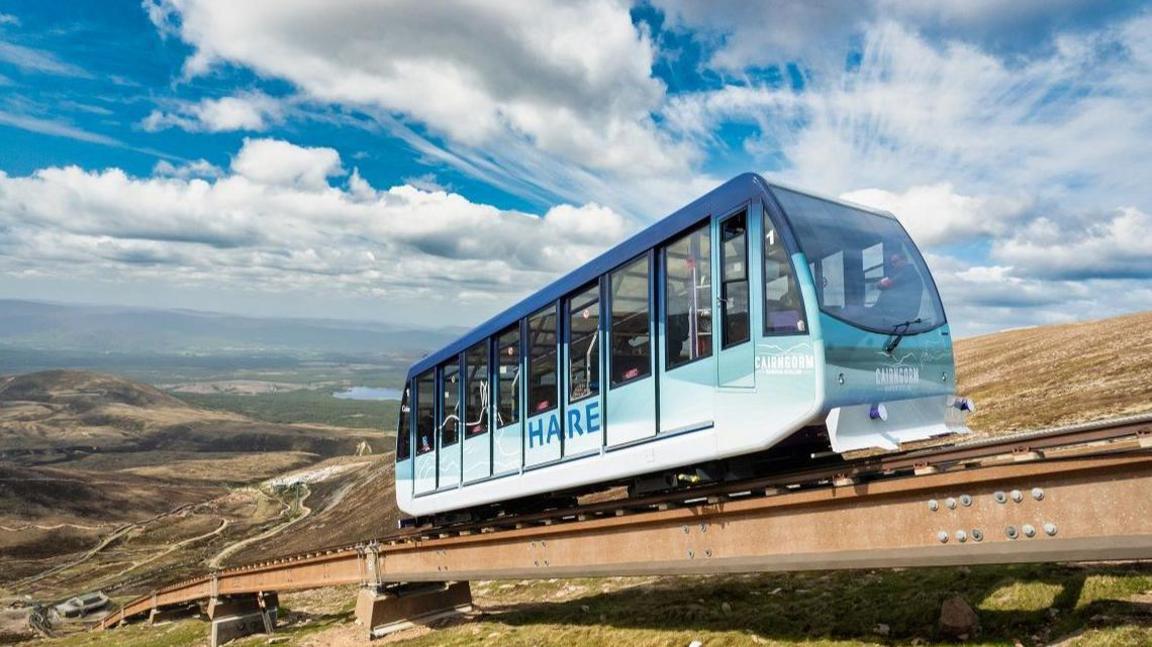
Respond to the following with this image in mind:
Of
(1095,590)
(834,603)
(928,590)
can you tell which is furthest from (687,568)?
(1095,590)

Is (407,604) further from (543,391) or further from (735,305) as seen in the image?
(735,305)

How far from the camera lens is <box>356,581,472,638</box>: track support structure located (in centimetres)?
1614

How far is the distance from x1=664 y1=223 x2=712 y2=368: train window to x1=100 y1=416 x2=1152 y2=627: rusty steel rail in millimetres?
1902

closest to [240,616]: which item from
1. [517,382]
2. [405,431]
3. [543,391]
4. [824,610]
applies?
[405,431]

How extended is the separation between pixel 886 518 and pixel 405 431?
530 inches

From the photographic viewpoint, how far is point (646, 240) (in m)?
10.6

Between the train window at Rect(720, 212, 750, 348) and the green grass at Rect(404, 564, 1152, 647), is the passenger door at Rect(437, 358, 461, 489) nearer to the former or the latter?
the green grass at Rect(404, 564, 1152, 647)

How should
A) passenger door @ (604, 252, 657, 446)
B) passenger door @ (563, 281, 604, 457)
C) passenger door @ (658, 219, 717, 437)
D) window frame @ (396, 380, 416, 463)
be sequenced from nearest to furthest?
passenger door @ (658, 219, 717, 437), passenger door @ (604, 252, 657, 446), passenger door @ (563, 281, 604, 457), window frame @ (396, 380, 416, 463)

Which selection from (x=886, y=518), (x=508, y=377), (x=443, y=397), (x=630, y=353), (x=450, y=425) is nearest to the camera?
(x=886, y=518)

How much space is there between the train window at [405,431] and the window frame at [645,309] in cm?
878

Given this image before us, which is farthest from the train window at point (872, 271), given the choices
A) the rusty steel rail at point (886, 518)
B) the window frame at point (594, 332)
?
the window frame at point (594, 332)

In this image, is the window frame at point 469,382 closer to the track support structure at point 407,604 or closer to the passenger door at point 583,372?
the passenger door at point 583,372

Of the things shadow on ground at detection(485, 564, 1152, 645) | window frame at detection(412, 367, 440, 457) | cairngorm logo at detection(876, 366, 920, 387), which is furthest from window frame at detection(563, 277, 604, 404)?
window frame at detection(412, 367, 440, 457)

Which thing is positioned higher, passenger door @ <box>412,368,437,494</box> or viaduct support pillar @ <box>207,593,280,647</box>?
passenger door @ <box>412,368,437,494</box>
